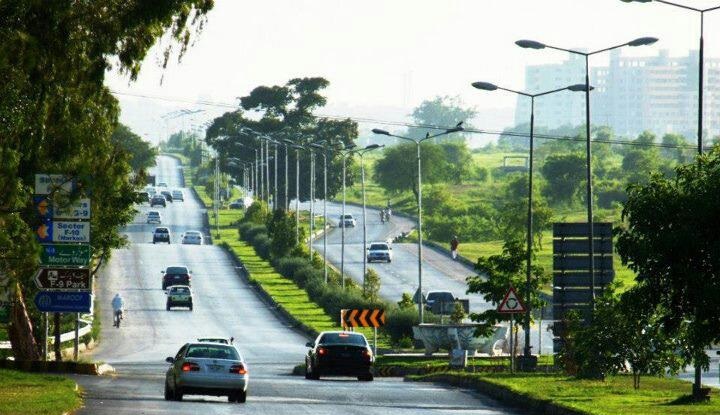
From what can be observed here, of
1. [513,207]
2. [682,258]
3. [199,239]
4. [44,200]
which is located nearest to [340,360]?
Answer: [44,200]

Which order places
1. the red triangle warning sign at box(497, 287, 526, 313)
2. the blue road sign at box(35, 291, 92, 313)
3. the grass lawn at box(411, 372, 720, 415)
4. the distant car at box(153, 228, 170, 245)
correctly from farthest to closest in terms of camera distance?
the distant car at box(153, 228, 170, 245) → the red triangle warning sign at box(497, 287, 526, 313) → the blue road sign at box(35, 291, 92, 313) → the grass lawn at box(411, 372, 720, 415)

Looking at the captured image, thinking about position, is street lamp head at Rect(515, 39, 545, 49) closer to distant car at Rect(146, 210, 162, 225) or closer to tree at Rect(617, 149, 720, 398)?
tree at Rect(617, 149, 720, 398)

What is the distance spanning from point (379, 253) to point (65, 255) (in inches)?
3427

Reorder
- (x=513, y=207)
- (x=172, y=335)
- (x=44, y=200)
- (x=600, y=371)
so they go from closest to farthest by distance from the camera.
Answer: (x=44, y=200)
(x=600, y=371)
(x=172, y=335)
(x=513, y=207)

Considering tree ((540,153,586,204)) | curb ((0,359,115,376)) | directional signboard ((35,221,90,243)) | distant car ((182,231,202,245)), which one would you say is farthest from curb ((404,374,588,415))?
tree ((540,153,586,204))

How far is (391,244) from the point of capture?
143625 mm

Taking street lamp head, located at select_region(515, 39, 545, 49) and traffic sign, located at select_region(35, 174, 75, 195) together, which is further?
street lamp head, located at select_region(515, 39, 545, 49)

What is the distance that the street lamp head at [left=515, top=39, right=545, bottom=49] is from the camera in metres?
45.8

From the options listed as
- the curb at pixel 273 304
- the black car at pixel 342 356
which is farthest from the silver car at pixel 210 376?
the curb at pixel 273 304

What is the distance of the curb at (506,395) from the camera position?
31.0 metres

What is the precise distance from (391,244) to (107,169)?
9700 cm

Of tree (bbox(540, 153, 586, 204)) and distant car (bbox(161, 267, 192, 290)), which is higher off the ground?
tree (bbox(540, 153, 586, 204))

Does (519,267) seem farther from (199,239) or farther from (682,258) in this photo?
(199,239)

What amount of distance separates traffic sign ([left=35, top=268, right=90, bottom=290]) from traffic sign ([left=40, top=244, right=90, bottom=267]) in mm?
328
